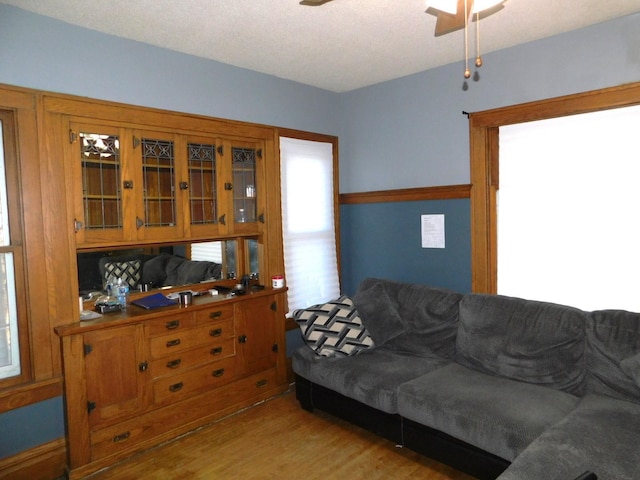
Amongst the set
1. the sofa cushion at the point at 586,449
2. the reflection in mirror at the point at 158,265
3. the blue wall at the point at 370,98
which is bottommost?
the sofa cushion at the point at 586,449

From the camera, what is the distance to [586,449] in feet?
6.18

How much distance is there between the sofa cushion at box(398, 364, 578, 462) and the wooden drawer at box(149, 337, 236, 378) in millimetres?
1320

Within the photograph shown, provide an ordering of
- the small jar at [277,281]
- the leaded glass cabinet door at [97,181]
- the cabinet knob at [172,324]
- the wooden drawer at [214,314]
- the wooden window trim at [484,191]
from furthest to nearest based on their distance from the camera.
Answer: the small jar at [277,281] → the wooden window trim at [484,191] → the wooden drawer at [214,314] → the cabinet knob at [172,324] → the leaded glass cabinet door at [97,181]

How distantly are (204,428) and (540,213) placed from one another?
2.81m

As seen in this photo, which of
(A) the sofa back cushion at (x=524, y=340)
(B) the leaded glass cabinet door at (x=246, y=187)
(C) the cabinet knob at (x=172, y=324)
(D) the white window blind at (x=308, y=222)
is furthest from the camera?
(D) the white window blind at (x=308, y=222)

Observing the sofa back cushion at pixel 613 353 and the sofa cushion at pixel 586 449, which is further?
the sofa back cushion at pixel 613 353

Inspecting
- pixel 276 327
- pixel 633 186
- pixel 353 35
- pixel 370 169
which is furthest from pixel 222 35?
pixel 633 186

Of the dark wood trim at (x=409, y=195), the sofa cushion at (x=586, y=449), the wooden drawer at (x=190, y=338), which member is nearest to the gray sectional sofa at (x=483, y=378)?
the sofa cushion at (x=586, y=449)

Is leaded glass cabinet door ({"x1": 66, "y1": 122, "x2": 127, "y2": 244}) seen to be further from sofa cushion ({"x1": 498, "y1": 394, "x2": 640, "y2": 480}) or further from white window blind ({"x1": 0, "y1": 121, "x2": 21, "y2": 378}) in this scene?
sofa cushion ({"x1": 498, "y1": 394, "x2": 640, "y2": 480})

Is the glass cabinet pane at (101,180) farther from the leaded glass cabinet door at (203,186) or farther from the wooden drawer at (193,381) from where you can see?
the wooden drawer at (193,381)

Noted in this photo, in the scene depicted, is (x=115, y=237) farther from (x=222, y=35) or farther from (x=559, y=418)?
(x=559, y=418)

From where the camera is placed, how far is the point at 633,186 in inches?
110

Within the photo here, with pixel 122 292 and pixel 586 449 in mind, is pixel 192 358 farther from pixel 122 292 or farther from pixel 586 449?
pixel 586 449

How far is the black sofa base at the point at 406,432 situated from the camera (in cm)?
229
